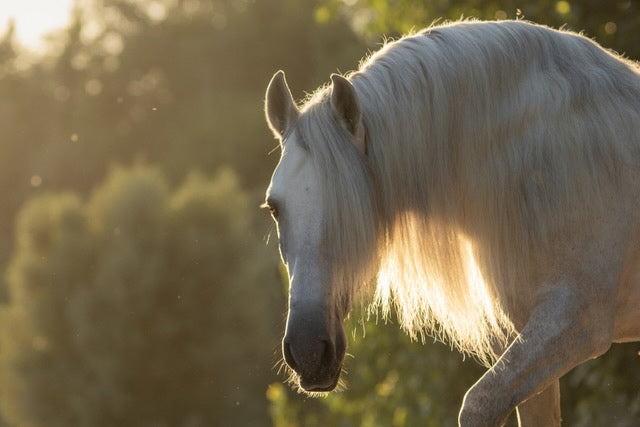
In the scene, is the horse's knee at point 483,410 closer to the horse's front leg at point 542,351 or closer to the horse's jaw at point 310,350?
the horse's front leg at point 542,351

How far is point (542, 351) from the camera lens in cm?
381

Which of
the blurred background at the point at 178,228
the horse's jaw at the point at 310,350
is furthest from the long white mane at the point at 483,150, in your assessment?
the blurred background at the point at 178,228

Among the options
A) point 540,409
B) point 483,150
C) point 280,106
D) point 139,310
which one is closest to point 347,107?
point 280,106

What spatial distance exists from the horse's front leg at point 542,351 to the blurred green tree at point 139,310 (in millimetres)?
38199

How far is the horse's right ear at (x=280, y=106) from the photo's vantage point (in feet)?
14.1

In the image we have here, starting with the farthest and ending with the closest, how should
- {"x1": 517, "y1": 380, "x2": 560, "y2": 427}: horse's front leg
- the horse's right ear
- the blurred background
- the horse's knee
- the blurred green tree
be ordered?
the blurred green tree → the blurred background → {"x1": 517, "y1": 380, "x2": 560, "y2": 427}: horse's front leg → the horse's right ear → the horse's knee

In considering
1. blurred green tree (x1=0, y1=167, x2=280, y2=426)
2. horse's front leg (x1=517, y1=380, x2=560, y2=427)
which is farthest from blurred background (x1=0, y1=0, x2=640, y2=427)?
horse's front leg (x1=517, y1=380, x2=560, y2=427)

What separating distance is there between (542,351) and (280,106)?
1351 millimetres

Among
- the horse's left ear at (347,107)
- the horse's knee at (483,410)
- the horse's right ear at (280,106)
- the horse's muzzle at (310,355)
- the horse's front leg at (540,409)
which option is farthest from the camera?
the horse's front leg at (540,409)

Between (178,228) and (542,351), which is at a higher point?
(542,351)

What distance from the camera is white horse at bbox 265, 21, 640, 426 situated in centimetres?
392

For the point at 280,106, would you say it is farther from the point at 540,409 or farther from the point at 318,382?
the point at 540,409

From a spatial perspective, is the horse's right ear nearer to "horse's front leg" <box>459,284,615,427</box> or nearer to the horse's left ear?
the horse's left ear

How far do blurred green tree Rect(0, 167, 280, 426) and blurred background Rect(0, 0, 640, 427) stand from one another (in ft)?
0.26
